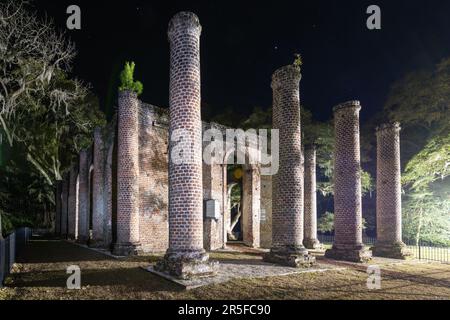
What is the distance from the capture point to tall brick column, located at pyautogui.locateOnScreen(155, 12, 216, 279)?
7.78 metres

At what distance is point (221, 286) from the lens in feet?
22.6

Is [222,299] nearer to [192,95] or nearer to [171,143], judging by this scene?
[171,143]

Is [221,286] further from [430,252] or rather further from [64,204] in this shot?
[64,204]

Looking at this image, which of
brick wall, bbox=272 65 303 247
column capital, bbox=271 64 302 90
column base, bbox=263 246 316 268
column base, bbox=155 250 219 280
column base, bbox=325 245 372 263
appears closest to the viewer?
column base, bbox=155 250 219 280

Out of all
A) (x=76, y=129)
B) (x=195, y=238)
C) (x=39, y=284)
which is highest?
(x=76, y=129)

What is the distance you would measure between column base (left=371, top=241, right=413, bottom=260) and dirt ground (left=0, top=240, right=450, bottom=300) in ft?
10.9

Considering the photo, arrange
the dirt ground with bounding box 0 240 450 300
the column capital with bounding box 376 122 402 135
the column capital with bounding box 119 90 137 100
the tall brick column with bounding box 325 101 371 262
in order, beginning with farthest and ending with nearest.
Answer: the column capital with bounding box 376 122 402 135 → the column capital with bounding box 119 90 137 100 → the tall brick column with bounding box 325 101 371 262 → the dirt ground with bounding box 0 240 450 300

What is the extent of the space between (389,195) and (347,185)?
10.8ft

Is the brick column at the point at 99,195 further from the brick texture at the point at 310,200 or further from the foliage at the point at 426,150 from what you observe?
the foliage at the point at 426,150

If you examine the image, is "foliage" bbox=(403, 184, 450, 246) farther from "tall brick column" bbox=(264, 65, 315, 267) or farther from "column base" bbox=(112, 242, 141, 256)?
"column base" bbox=(112, 242, 141, 256)

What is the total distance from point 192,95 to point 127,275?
502cm

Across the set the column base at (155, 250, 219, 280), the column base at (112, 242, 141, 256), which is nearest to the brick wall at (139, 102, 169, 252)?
the column base at (112, 242, 141, 256)

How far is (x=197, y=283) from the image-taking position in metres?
6.93

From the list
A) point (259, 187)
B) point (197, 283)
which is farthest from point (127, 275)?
point (259, 187)
